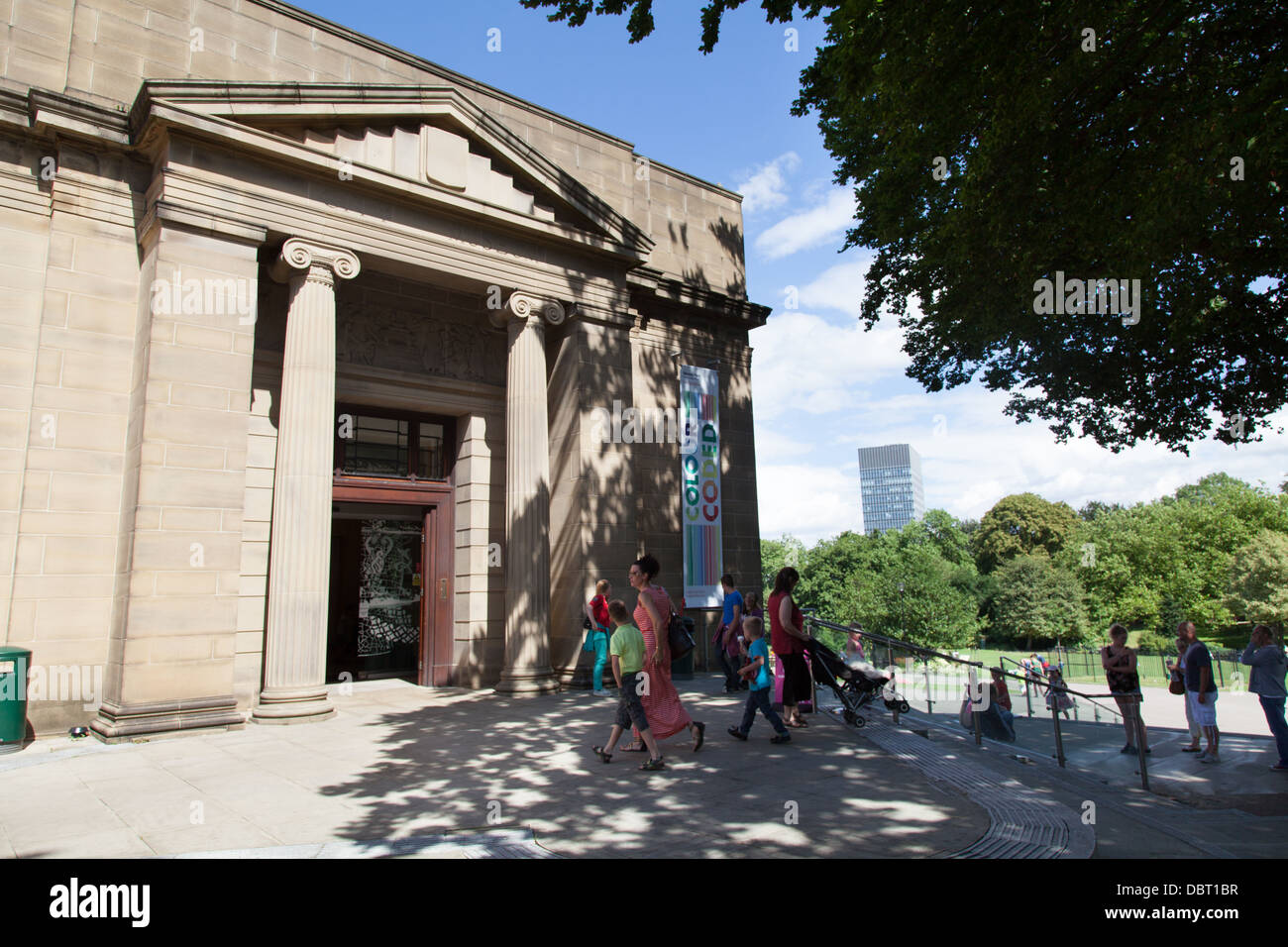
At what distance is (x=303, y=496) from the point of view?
10648 millimetres

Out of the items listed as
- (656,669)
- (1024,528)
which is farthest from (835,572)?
(656,669)

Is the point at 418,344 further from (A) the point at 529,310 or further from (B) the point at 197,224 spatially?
(B) the point at 197,224

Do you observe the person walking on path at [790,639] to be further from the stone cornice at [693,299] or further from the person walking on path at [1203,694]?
the stone cornice at [693,299]

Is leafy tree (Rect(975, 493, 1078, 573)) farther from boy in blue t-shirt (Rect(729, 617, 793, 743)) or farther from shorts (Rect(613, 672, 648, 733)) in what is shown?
shorts (Rect(613, 672, 648, 733))

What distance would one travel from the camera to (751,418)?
717 inches

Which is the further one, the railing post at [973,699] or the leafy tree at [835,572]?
the leafy tree at [835,572]

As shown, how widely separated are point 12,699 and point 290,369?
17.2 feet

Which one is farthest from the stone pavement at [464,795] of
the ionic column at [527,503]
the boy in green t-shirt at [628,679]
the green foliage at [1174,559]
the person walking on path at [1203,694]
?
the green foliage at [1174,559]

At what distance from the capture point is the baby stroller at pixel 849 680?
31.0 feet

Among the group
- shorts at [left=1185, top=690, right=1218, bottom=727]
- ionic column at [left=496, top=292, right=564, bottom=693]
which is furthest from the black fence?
ionic column at [left=496, top=292, right=564, bottom=693]

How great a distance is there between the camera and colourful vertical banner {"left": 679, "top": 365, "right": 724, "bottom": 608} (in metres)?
16.2

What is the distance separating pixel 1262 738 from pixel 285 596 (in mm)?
18278

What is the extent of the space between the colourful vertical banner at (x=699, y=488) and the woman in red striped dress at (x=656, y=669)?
8.16 m
